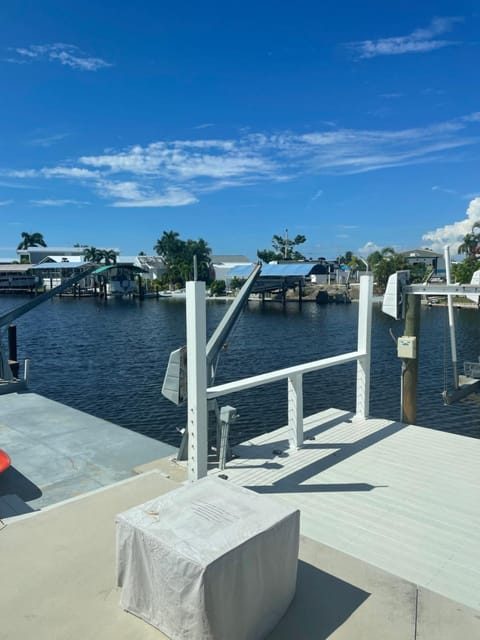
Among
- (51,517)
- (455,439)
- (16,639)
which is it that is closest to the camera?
(16,639)

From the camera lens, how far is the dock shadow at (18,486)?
7.08 meters

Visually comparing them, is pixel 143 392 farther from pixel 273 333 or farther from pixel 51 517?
pixel 273 333

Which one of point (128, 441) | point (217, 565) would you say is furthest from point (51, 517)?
point (128, 441)

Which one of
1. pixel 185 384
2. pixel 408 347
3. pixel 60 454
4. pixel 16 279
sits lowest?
pixel 60 454

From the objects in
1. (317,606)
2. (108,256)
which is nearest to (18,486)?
(317,606)

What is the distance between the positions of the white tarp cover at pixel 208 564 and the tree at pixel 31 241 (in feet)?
530

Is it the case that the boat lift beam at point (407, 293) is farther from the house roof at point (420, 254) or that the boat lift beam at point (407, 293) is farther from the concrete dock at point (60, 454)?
the house roof at point (420, 254)

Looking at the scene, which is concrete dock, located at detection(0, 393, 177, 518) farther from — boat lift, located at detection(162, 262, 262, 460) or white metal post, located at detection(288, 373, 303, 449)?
white metal post, located at detection(288, 373, 303, 449)

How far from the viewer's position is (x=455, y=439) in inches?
319

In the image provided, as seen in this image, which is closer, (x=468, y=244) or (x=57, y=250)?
(x=468, y=244)

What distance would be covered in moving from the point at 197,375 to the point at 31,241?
→ 16123 cm

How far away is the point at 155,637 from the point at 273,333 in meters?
40.7

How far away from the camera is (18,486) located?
7355 mm

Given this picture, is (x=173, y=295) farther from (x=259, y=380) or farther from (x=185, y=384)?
(x=259, y=380)
